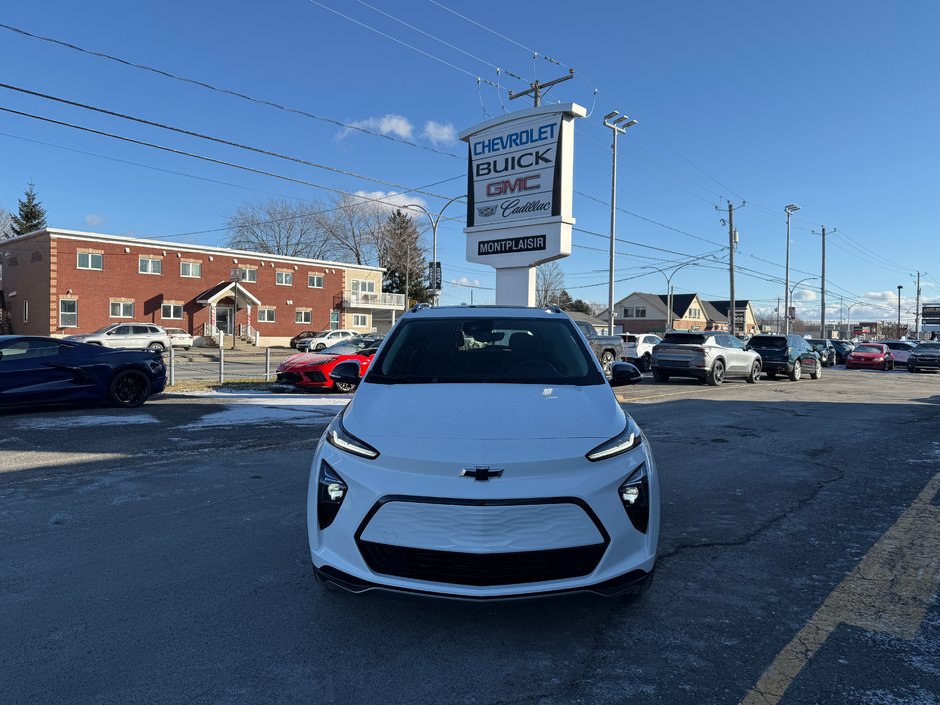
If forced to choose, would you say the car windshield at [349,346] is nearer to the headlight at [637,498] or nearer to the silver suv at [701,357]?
the silver suv at [701,357]

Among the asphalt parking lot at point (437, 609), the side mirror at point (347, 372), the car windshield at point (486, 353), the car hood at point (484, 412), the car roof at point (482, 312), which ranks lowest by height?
the asphalt parking lot at point (437, 609)

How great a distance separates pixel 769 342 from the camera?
22.3 m

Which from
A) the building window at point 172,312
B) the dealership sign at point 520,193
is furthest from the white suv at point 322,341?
the dealership sign at point 520,193

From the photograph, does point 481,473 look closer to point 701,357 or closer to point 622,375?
point 622,375

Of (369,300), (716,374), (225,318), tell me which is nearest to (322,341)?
(225,318)

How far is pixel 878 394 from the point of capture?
17.0m

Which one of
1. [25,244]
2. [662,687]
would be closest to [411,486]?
[662,687]

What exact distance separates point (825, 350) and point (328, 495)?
39.1 metres

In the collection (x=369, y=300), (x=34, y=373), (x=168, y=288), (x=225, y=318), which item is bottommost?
(x=34, y=373)

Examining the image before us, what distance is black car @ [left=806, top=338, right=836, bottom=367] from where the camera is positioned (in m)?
35.2

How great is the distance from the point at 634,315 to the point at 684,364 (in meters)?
72.2

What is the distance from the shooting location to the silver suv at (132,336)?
31.6 metres

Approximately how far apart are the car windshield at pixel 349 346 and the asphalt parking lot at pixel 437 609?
8.48m

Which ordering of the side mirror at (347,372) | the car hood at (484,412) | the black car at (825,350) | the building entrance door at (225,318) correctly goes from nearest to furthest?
the car hood at (484,412)
the side mirror at (347,372)
the black car at (825,350)
the building entrance door at (225,318)
